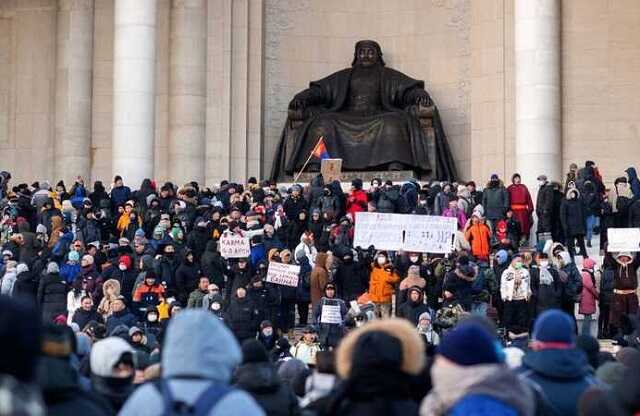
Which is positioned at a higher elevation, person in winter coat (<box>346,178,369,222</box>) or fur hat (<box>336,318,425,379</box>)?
person in winter coat (<box>346,178,369,222</box>)

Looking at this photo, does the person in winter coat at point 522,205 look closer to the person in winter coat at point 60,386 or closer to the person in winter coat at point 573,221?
the person in winter coat at point 573,221

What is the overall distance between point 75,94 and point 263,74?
5277 mm

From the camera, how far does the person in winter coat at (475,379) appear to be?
802cm

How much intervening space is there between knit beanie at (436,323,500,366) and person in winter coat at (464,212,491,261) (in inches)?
922

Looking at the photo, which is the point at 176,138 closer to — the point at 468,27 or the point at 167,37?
the point at 167,37

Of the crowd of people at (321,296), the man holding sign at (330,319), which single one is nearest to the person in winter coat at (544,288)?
the crowd of people at (321,296)

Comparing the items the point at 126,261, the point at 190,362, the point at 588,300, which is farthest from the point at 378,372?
the point at 126,261

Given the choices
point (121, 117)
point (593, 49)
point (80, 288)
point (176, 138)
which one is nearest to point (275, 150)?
point (176, 138)

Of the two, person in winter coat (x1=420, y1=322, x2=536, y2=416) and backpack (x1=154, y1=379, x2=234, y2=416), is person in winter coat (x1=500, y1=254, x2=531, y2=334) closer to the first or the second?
person in winter coat (x1=420, y1=322, x2=536, y2=416)

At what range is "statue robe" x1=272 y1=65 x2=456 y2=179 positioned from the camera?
4256cm

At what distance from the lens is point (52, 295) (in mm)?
29375

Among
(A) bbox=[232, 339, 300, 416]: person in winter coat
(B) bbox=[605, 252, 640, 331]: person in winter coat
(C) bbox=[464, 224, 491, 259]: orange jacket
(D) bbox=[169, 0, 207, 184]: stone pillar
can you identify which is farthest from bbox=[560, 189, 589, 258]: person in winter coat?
(A) bbox=[232, 339, 300, 416]: person in winter coat

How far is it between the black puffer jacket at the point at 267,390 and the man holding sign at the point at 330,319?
15.1 m

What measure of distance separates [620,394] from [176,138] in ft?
118
